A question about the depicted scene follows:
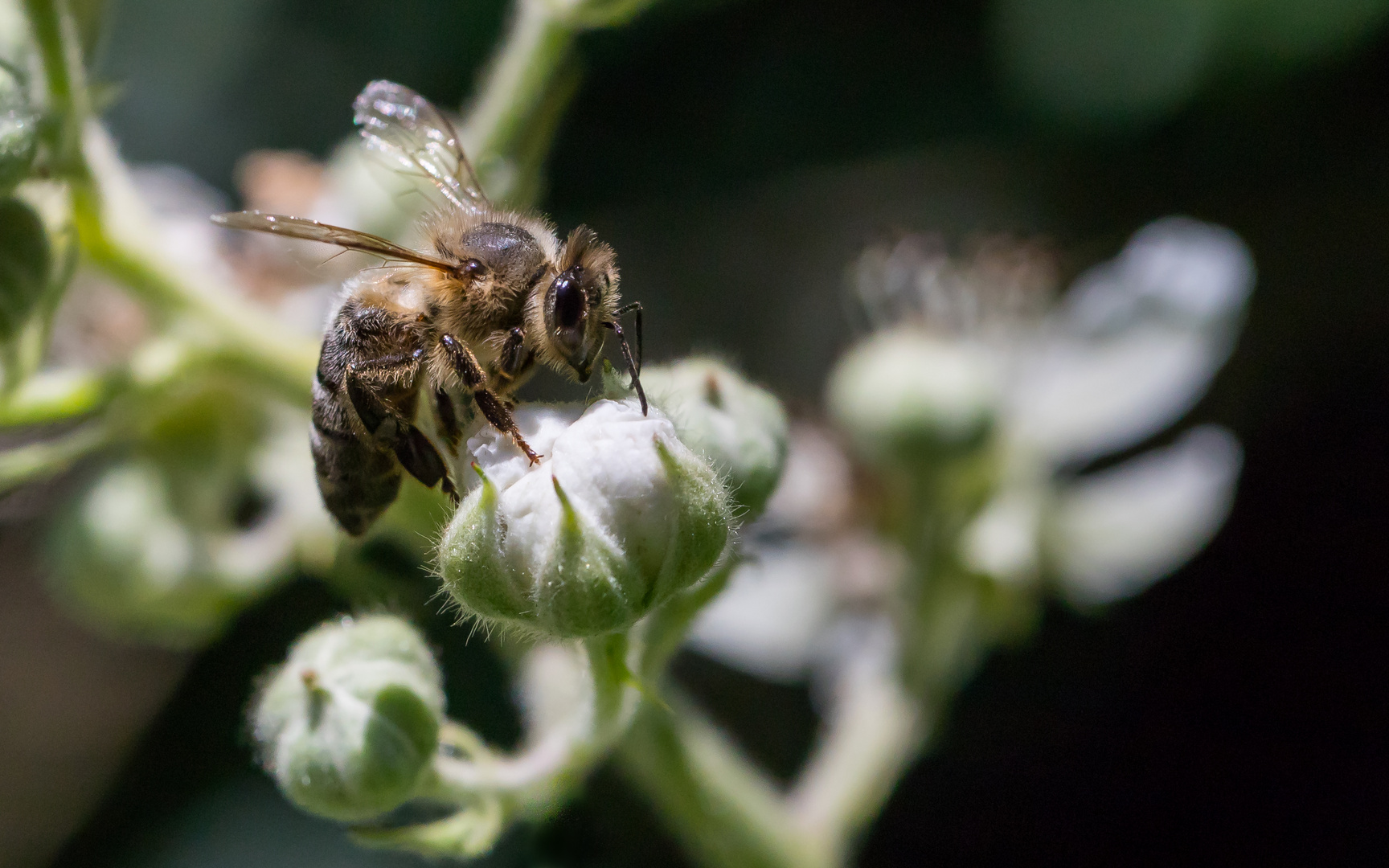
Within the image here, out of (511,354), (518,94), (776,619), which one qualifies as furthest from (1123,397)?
(511,354)

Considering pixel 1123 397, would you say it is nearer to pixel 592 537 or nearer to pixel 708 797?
pixel 708 797

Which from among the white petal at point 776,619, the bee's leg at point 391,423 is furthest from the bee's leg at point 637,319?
the white petal at point 776,619

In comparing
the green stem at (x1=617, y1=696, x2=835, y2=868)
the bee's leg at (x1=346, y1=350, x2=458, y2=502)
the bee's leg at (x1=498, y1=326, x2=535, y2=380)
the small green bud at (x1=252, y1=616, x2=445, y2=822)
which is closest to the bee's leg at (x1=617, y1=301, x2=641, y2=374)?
the bee's leg at (x1=498, y1=326, x2=535, y2=380)

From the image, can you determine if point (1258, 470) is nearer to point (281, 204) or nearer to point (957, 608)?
point (957, 608)

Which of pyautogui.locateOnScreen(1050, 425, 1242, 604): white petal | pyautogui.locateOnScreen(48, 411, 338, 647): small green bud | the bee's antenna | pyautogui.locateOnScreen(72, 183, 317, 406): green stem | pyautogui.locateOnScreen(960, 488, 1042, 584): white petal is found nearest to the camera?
the bee's antenna

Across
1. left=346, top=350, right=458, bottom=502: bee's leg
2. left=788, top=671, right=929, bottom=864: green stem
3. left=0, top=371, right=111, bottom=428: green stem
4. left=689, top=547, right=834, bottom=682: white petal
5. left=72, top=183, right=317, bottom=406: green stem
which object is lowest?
left=689, top=547, right=834, bottom=682: white petal

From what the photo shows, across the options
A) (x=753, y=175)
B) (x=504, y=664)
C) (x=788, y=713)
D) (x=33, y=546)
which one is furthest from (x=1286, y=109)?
(x=33, y=546)

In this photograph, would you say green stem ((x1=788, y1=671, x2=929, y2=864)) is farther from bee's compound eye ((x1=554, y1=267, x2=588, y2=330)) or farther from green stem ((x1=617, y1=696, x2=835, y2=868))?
bee's compound eye ((x1=554, y1=267, x2=588, y2=330))
